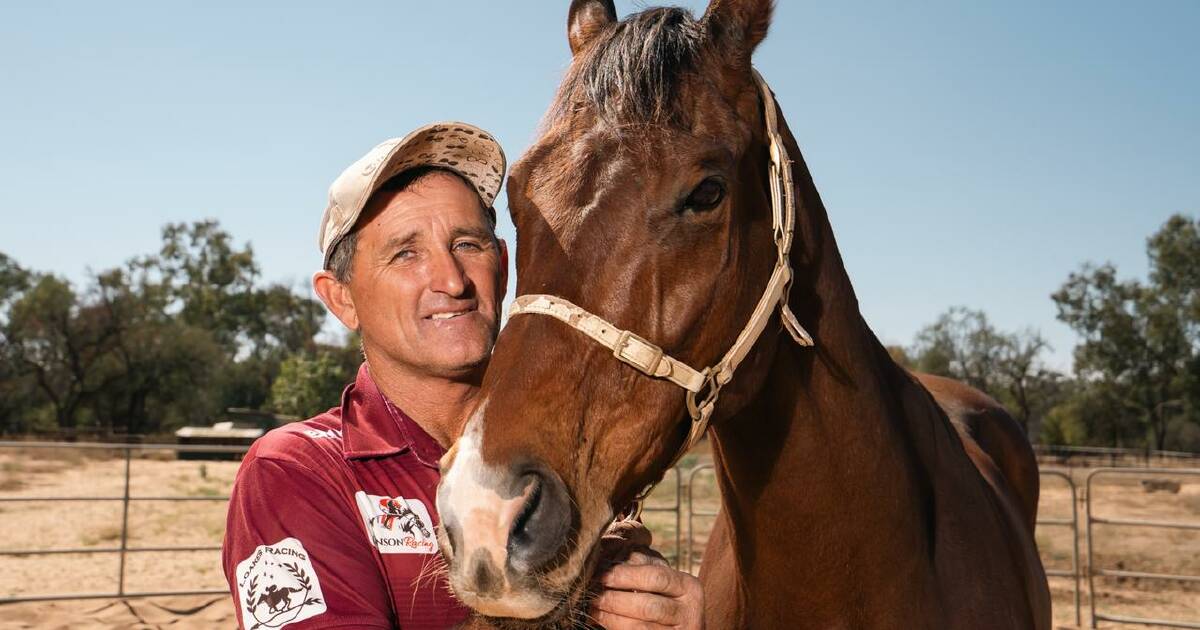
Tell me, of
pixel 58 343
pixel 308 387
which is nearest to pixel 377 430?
pixel 308 387

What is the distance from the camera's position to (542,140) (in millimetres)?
1855

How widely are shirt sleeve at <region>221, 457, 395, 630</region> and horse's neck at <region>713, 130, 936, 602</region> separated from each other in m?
0.97

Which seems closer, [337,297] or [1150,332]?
[337,297]

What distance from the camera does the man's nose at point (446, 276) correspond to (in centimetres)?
203

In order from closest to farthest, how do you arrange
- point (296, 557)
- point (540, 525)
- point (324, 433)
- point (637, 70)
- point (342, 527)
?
point (540, 525)
point (296, 557)
point (342, 527)
point (637, 70)
point (324, 433)

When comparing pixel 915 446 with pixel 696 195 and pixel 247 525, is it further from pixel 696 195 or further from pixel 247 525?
pixel 247 525

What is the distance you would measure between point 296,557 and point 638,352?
725 millimetres

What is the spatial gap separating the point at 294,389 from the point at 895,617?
141ft

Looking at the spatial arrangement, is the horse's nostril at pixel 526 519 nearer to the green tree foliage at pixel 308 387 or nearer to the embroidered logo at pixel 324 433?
the embroidered logo at pixel 324 433

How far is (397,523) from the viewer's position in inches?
71.8

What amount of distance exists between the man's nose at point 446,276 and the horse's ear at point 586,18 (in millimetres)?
718

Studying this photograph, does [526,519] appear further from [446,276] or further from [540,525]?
[446,276]

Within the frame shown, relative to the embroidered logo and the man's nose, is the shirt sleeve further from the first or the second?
the man's nose

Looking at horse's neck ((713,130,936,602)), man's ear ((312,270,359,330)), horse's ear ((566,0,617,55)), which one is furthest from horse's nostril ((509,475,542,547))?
horse's ear ((566,0,617,55))
